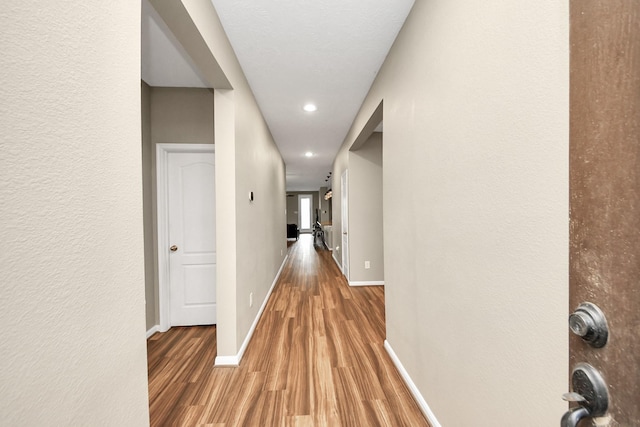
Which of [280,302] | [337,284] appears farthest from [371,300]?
[280,302]

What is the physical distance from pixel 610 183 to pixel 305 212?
15.1m

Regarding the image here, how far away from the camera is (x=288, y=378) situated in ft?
6.05

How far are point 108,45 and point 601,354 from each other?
4.76ft

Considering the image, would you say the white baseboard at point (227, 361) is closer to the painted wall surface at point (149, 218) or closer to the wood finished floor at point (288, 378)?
the wood finished floor at point (288, 378)

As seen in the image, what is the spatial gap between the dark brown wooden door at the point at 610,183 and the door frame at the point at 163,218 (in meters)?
2.83

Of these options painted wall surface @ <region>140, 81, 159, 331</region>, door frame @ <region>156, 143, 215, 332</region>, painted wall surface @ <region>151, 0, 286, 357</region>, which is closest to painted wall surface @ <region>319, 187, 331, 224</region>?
painted wall surface @ <region>151, 0, 286, 357</region>

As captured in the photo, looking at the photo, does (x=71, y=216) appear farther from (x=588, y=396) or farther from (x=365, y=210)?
(x=365, y=210)

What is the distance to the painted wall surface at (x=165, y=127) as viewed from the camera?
8.47 feet

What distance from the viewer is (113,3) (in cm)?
77

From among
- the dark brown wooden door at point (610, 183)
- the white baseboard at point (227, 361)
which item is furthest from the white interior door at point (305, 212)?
the dark brown wooden door at point (610, 183)

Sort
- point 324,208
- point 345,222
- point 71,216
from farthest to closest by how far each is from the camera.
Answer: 1. point 324,208
2. point 345,222
3. point 71,216

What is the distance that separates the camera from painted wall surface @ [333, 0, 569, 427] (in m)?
0.73

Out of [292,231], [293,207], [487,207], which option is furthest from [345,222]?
[293,207]

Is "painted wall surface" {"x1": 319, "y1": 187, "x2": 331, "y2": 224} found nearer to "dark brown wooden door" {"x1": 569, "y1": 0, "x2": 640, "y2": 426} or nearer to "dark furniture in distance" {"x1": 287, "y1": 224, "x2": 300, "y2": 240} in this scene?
"dark furniture in distance" {"x1": 287, "y1": 224, "x2": 300, "y2": 240}
